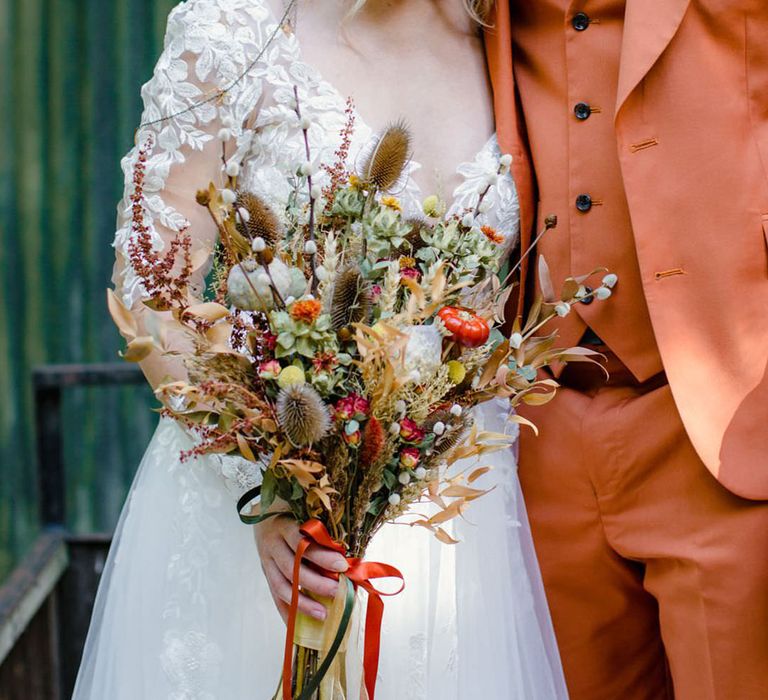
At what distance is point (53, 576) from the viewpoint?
319 centimetres

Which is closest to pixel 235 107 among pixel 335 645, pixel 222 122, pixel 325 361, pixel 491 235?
pixel 222 122

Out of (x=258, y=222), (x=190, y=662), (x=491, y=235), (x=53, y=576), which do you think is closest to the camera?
(x=258, y=222)

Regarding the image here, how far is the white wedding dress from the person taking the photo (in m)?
1.73

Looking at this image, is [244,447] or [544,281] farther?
[544,281]

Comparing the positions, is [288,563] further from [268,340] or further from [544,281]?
[544,281]

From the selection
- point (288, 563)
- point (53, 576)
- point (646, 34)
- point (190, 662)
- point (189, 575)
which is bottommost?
point (53, 576)

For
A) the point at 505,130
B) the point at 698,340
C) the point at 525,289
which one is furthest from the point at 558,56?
the point at 698,340

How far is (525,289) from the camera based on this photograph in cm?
197

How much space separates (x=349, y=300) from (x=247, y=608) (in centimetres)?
69

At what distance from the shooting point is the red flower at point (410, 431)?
1.35 m

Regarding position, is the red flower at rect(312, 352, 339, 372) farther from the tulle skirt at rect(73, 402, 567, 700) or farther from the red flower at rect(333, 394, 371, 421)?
the tulle skirt at rect(73, 402, 567, 700)

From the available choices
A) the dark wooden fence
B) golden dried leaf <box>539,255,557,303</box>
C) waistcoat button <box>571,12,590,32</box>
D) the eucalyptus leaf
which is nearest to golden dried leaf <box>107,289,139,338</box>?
the eucalyptus leaf

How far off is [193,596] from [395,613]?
1.17 feet

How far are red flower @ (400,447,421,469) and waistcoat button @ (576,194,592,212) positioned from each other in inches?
27.2
